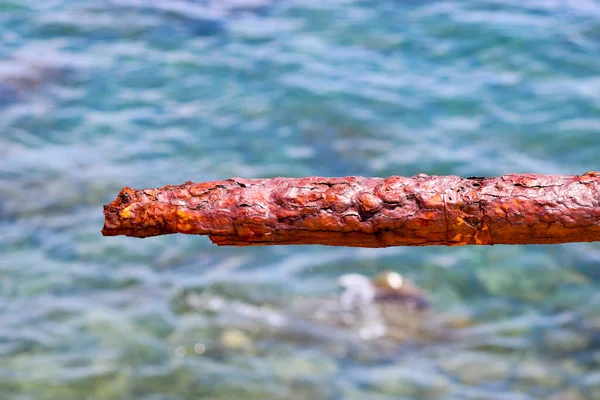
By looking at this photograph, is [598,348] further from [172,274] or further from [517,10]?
[517,10]

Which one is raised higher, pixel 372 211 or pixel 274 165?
pixel 274 165

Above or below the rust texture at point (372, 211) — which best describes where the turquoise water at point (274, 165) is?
above

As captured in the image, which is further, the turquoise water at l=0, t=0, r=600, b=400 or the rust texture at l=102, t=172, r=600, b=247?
the turquoise water at l=0, t=0, r=600, b=400

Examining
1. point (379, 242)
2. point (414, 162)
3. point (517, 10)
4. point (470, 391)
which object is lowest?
point (379, 242)

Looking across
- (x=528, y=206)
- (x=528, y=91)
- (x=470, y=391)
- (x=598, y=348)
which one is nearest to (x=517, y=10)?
(x=528, y=91)

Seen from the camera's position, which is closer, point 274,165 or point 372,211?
point 372,211
